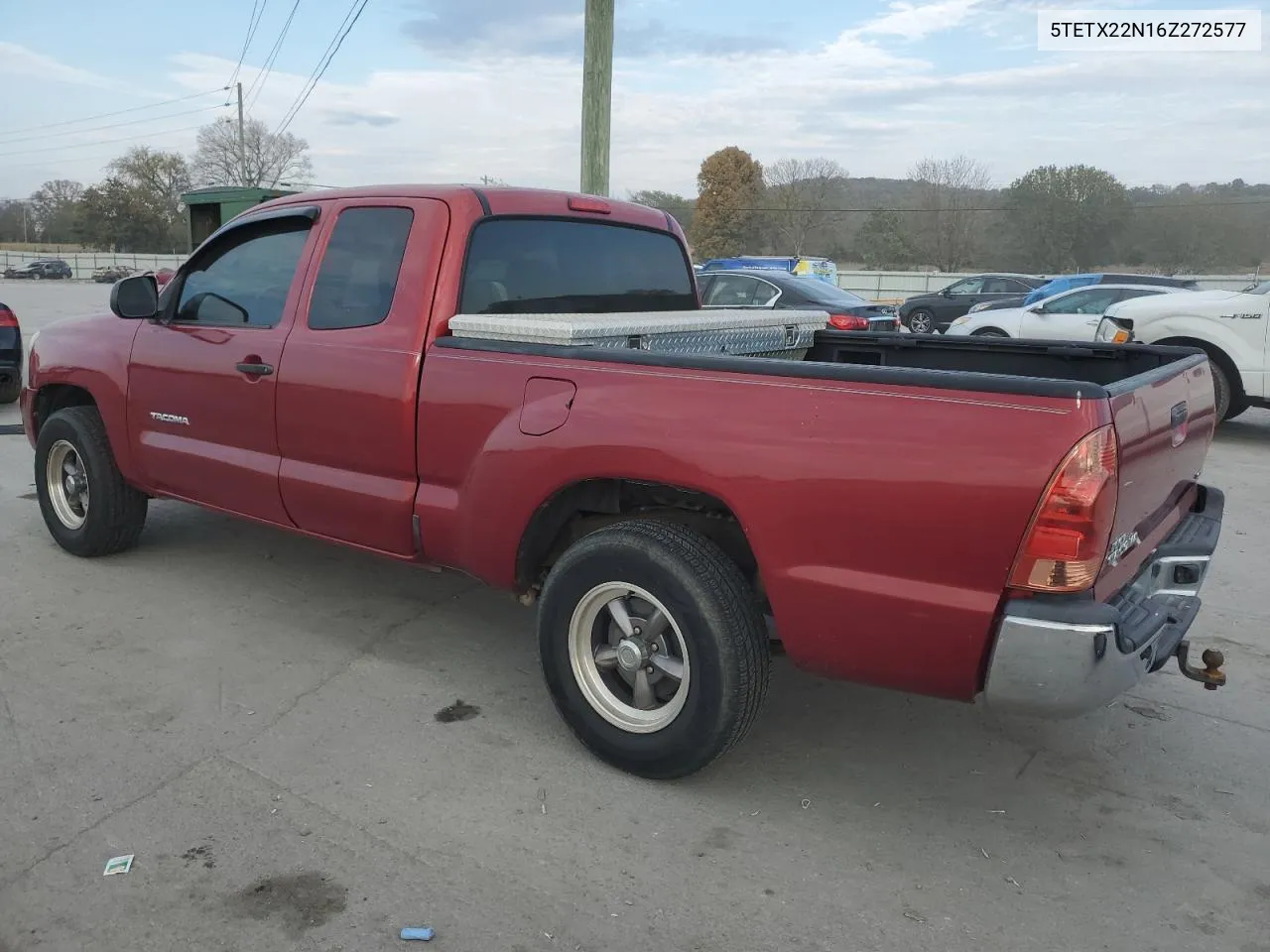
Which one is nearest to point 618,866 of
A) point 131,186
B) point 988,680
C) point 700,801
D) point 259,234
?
point 700,801

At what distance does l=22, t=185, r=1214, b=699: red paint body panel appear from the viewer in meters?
2.56

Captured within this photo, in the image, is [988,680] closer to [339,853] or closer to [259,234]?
[339,853]

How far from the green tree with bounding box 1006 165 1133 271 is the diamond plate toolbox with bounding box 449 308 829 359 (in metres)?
58.5

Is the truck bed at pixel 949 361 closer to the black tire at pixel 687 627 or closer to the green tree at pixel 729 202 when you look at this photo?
the black tire at pixel 687 627

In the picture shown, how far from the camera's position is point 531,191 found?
422 centimetres

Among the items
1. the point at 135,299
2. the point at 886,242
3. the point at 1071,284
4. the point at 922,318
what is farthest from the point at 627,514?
the point at 886,242

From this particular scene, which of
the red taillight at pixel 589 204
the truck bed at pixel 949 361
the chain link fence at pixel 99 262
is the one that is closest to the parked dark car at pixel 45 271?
the chain link fence at pixel 99 262

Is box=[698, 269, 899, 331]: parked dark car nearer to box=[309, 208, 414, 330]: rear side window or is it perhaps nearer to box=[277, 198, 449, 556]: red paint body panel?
box=[309, 208, 414, 330]: rear side window

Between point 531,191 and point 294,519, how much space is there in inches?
67.3

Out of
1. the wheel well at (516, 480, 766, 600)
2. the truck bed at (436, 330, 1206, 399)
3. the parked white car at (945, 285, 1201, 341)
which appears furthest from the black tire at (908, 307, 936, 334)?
the wheel well at (516, 480, 766, 600)

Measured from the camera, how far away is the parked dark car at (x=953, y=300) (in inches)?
928

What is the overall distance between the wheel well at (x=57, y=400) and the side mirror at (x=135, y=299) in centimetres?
87

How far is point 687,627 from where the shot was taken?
10.00 ft

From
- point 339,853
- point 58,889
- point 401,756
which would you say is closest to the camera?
point 58,889
